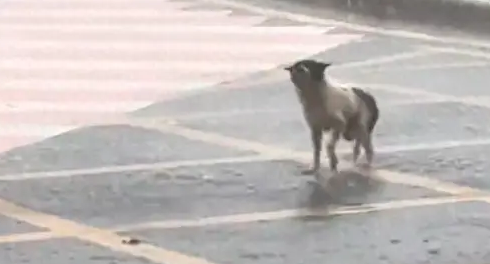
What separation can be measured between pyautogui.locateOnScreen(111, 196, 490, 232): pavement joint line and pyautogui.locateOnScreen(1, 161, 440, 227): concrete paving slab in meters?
0.02

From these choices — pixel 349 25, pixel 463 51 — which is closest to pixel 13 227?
pixel 463 51

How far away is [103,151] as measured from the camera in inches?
69.1

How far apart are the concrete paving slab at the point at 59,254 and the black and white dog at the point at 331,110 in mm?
339

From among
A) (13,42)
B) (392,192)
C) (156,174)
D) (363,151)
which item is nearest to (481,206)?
(392,192)

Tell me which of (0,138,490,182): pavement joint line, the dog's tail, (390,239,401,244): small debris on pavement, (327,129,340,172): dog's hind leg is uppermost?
the dog's tail

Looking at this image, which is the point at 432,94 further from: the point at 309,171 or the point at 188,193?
the point at 188,193

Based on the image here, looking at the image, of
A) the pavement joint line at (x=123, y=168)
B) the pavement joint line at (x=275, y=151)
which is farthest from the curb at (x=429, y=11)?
the pavement joint line at (x=123, y=168)

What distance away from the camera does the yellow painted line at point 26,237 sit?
4.64ft

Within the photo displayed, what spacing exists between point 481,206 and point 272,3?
1533mm

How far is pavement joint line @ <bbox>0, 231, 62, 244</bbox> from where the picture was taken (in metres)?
1.41

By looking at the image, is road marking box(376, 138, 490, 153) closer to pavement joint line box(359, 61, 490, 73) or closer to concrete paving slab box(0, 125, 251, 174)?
concrete paving slab box(0, 125, 251, 174)

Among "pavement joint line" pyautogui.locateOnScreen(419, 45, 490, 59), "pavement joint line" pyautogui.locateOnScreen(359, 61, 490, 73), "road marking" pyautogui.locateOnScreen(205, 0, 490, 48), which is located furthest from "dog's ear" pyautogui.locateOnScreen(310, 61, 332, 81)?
"road marking" pyautogui.locateOnScreen(205, 0, 490, 48)

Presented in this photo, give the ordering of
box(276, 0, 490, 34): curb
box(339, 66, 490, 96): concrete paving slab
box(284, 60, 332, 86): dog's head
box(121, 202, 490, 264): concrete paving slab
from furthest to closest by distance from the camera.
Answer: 1. box(276, 0, 490, 34): curb
2. box(339, 66, 490, 96): concrete paving slab
3. box(284, 60, 332, 86): dog's head
4. box(121, 202, 490, 264): concrete paving slab

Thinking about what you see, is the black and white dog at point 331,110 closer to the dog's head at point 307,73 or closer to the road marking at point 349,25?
the dog's head at point 307,73
